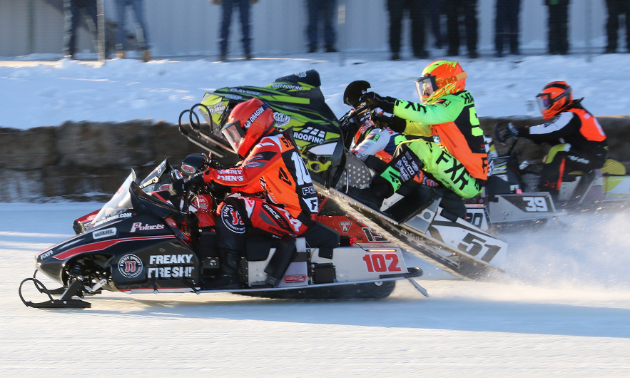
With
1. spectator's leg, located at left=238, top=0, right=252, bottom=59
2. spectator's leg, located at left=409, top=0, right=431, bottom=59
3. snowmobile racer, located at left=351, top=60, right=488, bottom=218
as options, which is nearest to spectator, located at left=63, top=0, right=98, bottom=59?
spectator's leg, located at left=238, top=0, right=252, bottom=59

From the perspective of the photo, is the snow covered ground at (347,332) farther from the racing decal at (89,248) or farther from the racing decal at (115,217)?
the racing decal at (115,217)

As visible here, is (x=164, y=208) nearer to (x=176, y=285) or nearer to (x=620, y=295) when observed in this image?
(x=176, y=285)

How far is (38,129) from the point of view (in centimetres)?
789

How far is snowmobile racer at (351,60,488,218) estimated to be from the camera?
18.7 feet

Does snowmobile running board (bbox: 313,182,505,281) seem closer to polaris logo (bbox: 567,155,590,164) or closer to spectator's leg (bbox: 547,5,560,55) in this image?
polaris logo (bbox: 567,155,590,164)

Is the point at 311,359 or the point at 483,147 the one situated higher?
the point at 483,147

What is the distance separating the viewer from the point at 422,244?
548 centimetres

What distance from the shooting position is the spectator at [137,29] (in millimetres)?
9922

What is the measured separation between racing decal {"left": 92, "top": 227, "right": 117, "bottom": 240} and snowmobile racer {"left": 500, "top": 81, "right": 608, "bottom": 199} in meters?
4.26

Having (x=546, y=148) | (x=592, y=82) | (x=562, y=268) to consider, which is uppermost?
(x=592, y=82)

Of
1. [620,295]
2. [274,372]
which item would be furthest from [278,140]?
[620,295]

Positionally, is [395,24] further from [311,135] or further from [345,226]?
[345,226]

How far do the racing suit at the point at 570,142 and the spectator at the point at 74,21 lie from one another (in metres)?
6.43

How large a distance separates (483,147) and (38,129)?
4984mm
